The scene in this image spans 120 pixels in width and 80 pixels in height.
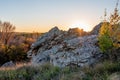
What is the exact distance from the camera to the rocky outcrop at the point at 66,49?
14.2m

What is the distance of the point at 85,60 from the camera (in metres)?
13.9

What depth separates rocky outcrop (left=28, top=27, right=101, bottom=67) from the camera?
46.7ft

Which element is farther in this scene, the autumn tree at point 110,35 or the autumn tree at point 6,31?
the autumn tree at point 6,31

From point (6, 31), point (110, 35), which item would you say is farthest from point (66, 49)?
point (6, 31)

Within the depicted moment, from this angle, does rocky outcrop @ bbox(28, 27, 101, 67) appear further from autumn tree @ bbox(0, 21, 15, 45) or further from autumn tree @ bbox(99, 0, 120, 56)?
autumn tree @ bbox(0, 21, 15, 45)

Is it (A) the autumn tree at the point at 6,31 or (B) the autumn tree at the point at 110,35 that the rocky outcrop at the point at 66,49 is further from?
(A) the autumn tree at the point at 6,31

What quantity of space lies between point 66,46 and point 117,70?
20.1 feet

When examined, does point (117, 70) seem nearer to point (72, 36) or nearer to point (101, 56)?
point (101, 56)

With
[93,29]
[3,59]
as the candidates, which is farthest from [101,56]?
[3,59]

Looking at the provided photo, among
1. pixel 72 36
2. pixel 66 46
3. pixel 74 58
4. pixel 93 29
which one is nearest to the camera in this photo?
pixel 74 58

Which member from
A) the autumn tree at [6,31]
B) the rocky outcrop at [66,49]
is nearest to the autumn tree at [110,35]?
the rocky outcrop at [66,49]

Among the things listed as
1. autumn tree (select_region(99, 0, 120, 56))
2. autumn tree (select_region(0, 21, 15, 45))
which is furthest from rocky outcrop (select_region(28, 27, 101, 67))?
autumn tree (select_region(0, 21, 15, 45))

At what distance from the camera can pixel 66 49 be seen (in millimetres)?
15992

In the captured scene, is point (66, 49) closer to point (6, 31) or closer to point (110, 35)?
point (110, 35)
